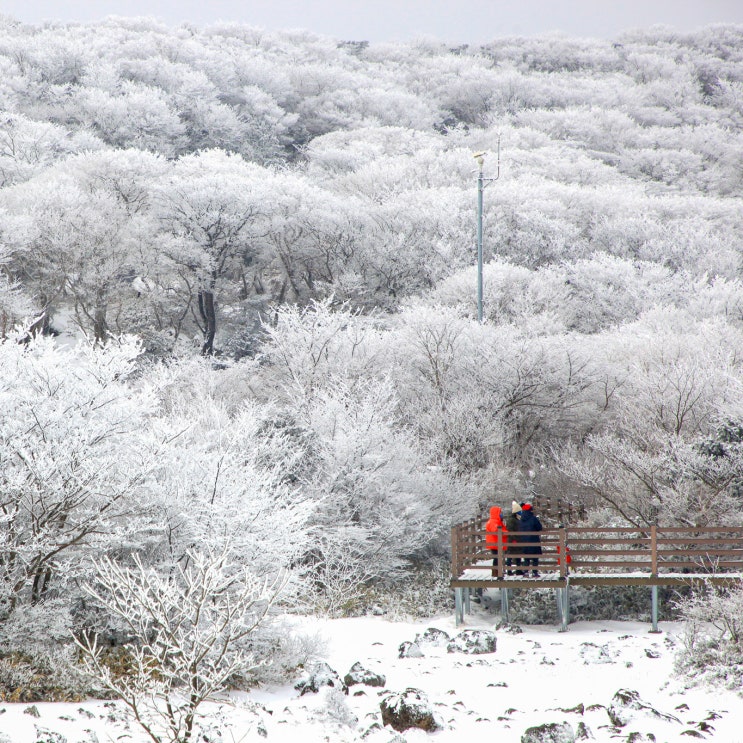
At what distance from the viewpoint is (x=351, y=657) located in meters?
11.7

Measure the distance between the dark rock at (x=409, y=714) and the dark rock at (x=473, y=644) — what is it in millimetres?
3407

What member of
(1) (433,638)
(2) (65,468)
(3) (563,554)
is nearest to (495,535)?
(3) (563,554)

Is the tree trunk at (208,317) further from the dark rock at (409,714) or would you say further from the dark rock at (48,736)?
the dark rock at (48,736)

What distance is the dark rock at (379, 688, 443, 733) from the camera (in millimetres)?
8414

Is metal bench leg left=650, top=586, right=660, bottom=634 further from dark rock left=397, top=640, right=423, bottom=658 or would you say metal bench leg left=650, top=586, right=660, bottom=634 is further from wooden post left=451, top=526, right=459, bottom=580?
dark rock left=397, top=640, right=423, bottom=658

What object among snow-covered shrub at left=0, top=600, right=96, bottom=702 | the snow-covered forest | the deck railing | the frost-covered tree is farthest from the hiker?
snow-covered shrub at left=0, top=600, right=96, bottom=702

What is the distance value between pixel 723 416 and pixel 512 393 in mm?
7607

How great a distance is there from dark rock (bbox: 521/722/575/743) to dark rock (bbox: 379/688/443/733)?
1067 millimetres

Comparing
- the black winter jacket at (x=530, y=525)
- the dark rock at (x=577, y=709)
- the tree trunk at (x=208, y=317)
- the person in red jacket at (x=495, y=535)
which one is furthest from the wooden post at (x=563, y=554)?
the tree trunk at (x=208, y=317)

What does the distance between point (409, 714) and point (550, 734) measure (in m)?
1.55

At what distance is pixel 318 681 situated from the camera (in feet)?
32.1

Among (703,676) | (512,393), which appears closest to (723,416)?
(512,393)

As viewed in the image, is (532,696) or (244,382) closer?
(532,696)

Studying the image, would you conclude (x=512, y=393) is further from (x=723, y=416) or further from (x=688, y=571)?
(x=688, y=571)
